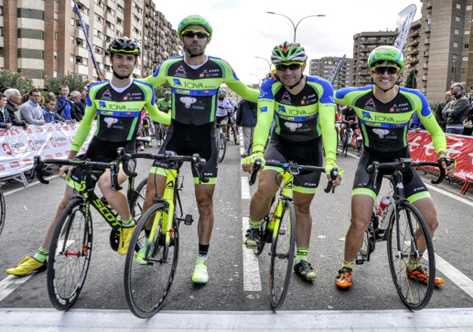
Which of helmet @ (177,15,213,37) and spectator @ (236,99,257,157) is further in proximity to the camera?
spectator @ (236,99,257,157)

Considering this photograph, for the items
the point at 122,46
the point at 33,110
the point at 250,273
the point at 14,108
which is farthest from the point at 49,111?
the point at 250,273

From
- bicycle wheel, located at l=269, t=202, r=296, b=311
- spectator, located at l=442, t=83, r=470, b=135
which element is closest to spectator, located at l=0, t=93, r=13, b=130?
bicycle wheel, located at l=269, t=202, r=296, b=311

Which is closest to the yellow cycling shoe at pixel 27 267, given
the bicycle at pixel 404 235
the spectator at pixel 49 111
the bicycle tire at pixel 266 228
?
the bicycle tire at pixel 266 228

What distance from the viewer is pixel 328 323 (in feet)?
10.5

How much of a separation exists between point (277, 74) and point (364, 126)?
1.02 metres

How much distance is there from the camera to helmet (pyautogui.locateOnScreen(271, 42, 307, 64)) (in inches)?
146

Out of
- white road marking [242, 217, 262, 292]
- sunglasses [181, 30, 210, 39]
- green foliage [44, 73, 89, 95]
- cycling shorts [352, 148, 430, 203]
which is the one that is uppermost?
green foliage [44, 73, 89, 95]

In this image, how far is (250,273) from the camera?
14.0 ft

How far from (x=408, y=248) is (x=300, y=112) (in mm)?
1580

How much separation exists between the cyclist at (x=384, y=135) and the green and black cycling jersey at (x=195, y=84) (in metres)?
1.24

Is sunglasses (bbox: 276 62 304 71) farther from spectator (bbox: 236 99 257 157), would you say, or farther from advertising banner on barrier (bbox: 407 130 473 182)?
spectator (bbox: 236 99 257 157)

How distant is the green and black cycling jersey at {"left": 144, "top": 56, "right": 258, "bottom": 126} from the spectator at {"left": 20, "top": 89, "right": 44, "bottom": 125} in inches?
305

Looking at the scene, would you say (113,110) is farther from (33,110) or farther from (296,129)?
(33,110)

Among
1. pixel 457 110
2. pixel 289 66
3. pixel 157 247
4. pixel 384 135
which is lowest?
pixel 157 247
